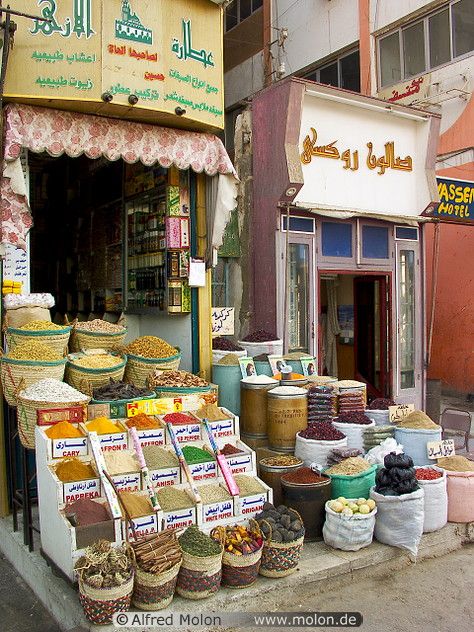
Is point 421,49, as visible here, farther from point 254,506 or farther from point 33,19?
point 254,506

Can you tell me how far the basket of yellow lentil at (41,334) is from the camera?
199 inches

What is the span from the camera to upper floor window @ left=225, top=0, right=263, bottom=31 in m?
16.3

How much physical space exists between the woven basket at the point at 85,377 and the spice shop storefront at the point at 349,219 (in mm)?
3575

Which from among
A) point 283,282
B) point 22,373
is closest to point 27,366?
point 22,373

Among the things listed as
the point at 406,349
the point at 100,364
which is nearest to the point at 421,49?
the point at 406,349

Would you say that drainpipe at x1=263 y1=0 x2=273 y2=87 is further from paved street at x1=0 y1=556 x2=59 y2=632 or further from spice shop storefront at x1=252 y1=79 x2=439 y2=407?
paved street at x1=0 y1=556 x2=59 y2=632

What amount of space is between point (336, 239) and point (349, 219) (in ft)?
1.29

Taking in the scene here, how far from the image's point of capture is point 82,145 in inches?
211

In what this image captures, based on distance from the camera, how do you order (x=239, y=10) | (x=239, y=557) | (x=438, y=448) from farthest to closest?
1. (x=239, y=10)
2. (x=438, y=448)
3. (x=239, y=557)

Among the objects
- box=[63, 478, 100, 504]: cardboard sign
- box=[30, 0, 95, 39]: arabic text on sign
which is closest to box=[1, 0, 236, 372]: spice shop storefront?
box=[30, 0, 95, 39]: arabic text on sign

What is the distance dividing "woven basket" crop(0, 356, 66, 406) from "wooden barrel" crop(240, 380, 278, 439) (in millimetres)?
1930

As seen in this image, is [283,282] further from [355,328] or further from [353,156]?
[355,328]

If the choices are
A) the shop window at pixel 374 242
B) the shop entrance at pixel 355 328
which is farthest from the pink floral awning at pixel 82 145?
the shop entrance at pixel 355 328

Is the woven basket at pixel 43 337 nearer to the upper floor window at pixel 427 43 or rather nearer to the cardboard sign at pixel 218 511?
the cardboard sign at pixel 218 511
